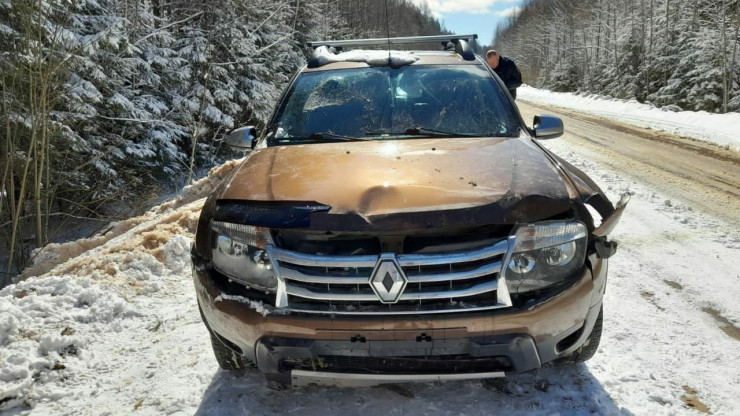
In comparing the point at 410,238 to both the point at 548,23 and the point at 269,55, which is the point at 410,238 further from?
the point at 548,23

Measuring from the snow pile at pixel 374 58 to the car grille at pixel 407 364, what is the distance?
8.05 feet

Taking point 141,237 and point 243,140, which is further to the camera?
point 141,237

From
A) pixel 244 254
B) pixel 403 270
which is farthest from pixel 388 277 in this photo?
pixel 244 254

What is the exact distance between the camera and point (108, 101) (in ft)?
36.6

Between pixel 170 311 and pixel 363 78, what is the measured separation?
2.24 metres

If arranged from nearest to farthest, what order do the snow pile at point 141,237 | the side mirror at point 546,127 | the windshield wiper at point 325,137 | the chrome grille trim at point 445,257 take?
the chrome grille trim at point 445,257
the windshield wiper at point 325,137
the side mirror at point 546,127
the snow pile at point 141,237

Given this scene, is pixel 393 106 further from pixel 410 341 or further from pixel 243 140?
pixel 410 341

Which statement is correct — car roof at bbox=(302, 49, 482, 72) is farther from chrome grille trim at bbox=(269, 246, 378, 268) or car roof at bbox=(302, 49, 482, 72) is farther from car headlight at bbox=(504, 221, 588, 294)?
chrome grille trim at bbox=(269, 246, 378, 268)

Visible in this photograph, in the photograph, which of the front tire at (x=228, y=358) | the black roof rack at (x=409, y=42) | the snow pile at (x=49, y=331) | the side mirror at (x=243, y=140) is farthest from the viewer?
the black roof rack at (x=409, y=42)

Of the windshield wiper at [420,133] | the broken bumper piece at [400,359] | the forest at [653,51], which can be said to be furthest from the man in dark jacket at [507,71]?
the forest at [653,51]

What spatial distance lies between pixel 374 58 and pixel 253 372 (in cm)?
252

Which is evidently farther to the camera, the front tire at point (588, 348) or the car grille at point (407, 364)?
the front tire at point (588, 348)

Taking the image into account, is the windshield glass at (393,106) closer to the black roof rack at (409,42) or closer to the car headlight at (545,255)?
the black roof rack at (409,42)

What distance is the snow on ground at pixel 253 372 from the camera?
2.36 metres
